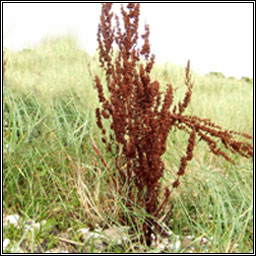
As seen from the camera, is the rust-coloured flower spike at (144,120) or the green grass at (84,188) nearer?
the rust-coloured flower spike at (144,120)

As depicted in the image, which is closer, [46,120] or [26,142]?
[26,142]

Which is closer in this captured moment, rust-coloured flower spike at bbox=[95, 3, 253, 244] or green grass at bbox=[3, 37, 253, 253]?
rust-coloured flower spike at bbox=[95, 3, 253, 244]

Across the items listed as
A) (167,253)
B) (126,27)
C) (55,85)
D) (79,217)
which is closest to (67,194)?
(79,217)

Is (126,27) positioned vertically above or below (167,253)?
above

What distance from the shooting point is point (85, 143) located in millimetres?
3387

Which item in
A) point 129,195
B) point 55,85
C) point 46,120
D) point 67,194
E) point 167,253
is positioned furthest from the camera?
point 55,85

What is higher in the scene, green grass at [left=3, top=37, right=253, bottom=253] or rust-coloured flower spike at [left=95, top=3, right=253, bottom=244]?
rust-coloured flower spike at [left=95, top=3, right=253, bottom=244]

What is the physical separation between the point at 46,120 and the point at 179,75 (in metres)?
4.87

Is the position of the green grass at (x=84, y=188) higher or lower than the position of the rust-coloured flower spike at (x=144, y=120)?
lower

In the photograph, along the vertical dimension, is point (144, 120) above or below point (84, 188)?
above

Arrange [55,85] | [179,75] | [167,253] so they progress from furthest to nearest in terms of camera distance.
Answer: [179,75] → [55,85] → [167,253]

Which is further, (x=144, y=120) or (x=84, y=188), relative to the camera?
(x=84, y=188)

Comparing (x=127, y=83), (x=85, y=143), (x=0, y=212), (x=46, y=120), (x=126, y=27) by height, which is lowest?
(x=0, y=212)

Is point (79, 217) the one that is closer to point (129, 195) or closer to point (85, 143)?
point (129, 195)
